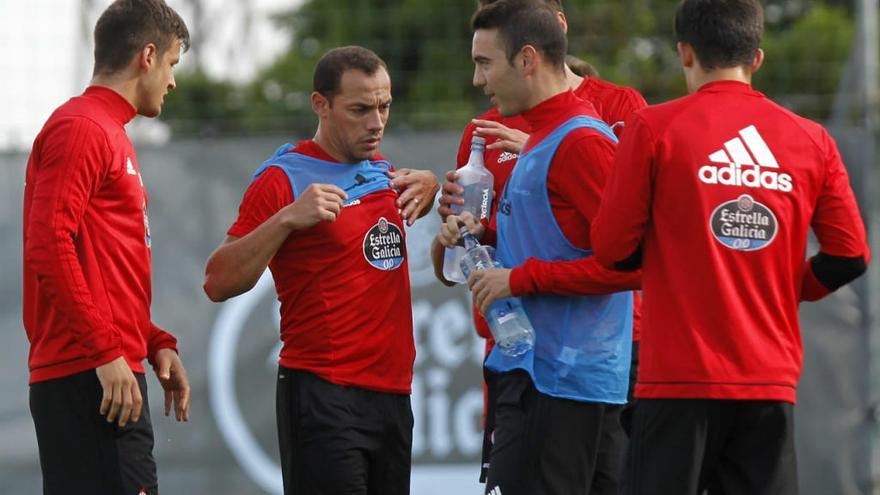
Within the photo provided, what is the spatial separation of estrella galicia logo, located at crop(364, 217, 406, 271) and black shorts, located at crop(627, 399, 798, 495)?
121 cm

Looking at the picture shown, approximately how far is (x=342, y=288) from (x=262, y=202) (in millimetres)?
413

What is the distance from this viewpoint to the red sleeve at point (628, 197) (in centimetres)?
386

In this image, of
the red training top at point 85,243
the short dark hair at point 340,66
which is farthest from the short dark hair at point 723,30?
the red training top at point 85,243

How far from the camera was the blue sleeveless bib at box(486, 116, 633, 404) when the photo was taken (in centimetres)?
422

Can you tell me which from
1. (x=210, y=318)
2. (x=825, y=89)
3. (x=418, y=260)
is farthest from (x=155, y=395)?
(x=825, y=89)

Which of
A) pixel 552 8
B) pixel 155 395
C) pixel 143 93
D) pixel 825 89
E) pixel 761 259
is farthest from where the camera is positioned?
pixel 825 89

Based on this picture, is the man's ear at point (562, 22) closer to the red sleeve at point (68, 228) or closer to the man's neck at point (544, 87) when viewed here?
the man's neck at point (544, 87)

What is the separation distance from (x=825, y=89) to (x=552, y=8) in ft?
19.3

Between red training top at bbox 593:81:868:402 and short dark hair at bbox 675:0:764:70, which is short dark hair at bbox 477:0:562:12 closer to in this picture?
short dark hair at bbox 675:0:764:70

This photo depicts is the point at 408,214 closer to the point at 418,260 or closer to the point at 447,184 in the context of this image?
the point at 447,184

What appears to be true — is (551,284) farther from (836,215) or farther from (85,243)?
(85,243)

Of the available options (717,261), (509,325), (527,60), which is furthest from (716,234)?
(527,60)

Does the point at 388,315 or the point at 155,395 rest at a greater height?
the point at 388,315

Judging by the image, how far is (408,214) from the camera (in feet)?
15.5
